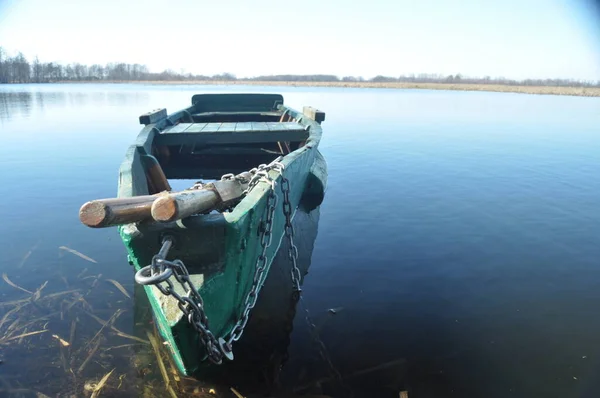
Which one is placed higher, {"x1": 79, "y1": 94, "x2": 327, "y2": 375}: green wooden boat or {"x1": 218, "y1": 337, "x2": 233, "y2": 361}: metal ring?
{"x1": 79, "y1": 94, "x2": 327, "y2": 375}: green wooden boat

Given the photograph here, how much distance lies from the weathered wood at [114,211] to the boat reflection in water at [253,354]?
2262 millimetres

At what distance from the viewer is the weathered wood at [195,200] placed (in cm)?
269

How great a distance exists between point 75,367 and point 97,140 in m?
17.1

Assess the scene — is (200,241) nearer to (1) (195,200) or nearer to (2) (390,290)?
(1) (195,200)

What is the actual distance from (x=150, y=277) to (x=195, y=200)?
2.30 feet

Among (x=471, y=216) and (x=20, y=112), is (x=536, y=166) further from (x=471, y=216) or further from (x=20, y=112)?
(x=20, y=112)

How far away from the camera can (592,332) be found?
5266mm

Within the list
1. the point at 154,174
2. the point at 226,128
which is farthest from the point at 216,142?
the point at 154,174

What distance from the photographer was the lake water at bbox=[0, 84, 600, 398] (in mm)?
4492

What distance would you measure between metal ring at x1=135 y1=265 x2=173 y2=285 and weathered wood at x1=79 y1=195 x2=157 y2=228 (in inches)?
14.3

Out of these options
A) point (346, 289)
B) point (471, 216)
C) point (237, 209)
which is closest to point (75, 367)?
point (237, 209)

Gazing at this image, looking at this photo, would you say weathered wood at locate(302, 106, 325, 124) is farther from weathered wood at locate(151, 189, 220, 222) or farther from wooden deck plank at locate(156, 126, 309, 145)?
weathered wood at locate(151, 189, 220, 222)

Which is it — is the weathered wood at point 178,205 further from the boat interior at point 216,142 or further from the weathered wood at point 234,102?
the weathered wood at point 234,102

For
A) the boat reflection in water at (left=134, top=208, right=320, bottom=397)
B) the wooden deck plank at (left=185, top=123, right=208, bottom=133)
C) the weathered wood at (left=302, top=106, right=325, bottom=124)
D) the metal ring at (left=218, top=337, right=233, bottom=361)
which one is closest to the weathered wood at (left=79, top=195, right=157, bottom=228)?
the metal ring at (left=218, top=337, right=233, bottom=361)
